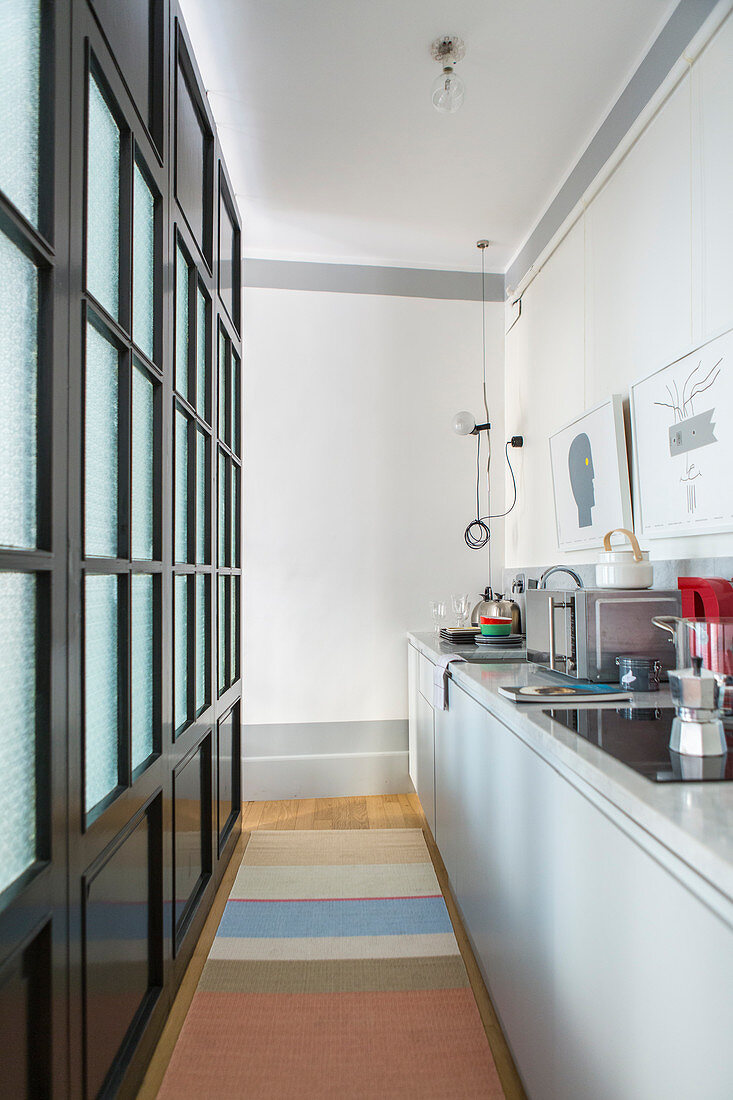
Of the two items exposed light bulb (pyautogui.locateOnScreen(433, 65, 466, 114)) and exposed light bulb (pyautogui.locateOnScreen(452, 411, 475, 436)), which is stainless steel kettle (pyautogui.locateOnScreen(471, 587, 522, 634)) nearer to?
exposed light bulb (pyautogui.locateOnScreen(452, 411, 475, 436))

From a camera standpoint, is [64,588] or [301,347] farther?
[301,347]

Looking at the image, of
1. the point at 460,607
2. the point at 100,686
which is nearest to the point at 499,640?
the point at 460,607

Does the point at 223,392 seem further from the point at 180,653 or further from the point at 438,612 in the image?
the point at 438,612

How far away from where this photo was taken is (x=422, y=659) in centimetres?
289

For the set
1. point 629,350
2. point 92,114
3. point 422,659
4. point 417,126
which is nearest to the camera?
point 92,114

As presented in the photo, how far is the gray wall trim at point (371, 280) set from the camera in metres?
3.46

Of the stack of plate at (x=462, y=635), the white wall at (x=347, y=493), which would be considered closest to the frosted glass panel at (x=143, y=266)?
the stack of plate at (x=462, y=635)

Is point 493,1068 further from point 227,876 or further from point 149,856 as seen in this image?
point 227,876

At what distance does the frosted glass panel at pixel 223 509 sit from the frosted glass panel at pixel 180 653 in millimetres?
607

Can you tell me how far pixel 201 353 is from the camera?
7.06 ft

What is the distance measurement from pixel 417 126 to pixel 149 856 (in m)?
2.55

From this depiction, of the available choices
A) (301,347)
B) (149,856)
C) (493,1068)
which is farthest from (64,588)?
(301,347)

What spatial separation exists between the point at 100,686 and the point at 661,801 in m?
0.96

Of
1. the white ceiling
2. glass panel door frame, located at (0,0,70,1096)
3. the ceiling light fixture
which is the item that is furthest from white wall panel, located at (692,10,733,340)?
glass panel door frame, located at (0,0,70,1096)
